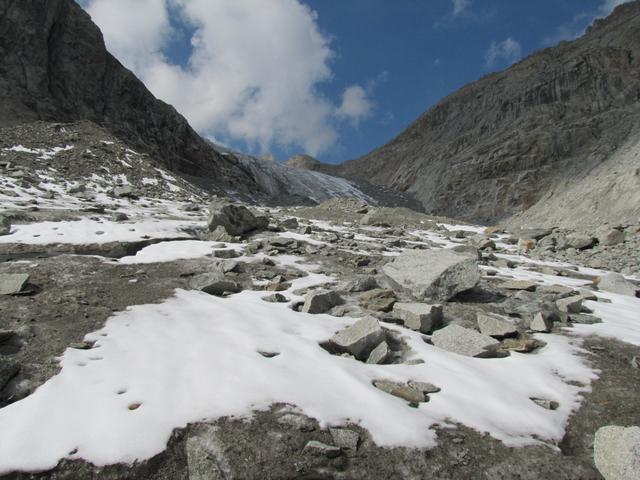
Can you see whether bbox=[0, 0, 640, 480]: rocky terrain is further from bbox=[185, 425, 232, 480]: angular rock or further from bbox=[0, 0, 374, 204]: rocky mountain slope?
bbox=[0, 0, 374, 204]: rocky mountain slope

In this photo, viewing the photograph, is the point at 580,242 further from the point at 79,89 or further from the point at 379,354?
the point at 79,89

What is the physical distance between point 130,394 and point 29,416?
0.68 metres

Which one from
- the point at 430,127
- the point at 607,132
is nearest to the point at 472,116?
the point at 430,127

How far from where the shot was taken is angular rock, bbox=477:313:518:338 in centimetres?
506

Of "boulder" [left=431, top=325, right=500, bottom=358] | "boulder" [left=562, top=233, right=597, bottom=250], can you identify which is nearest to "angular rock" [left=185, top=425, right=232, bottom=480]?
"boulder" [left=431, top=325, right=500, bottom=358]

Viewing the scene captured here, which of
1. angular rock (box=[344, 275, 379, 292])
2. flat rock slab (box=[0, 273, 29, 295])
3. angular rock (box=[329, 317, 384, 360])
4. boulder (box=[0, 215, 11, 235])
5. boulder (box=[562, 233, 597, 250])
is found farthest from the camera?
boulder (box=[562, 233, 597, 250])

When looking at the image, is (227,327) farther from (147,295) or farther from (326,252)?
(326,252)

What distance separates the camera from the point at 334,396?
3391mm

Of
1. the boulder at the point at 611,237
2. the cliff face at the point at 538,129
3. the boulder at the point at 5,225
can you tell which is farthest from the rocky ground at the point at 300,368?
the cliff face at the point at 538,129

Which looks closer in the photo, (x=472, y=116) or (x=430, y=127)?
(x=472, y=116)

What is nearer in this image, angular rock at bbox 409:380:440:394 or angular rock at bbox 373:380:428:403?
angular rock at bbox 373:380:428:403

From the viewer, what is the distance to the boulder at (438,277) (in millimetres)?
6523

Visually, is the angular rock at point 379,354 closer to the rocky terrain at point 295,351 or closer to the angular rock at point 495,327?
the rocky terrain at point 295,351

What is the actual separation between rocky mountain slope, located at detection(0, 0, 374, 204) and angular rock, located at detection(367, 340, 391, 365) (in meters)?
35.4
